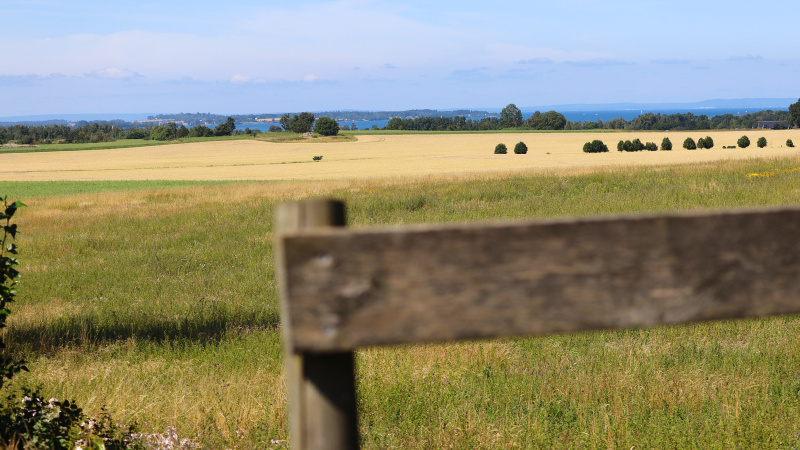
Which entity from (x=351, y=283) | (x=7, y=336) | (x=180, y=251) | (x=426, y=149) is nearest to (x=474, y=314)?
(x=351, y=283)

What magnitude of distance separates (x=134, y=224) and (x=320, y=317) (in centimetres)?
1943

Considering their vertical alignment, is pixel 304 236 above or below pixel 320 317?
above

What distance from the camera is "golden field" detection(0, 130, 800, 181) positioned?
51.3 meters

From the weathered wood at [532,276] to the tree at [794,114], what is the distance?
127 meters

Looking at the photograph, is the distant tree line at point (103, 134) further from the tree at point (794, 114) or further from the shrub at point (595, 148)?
the tree at point (794, 114)

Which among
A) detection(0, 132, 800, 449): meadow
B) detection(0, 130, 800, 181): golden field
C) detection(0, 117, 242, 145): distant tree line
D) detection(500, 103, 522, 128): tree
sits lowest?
detection(0, 132, 800, 449): meadow

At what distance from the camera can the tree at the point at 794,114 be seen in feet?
356

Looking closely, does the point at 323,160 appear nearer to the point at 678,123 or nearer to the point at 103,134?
the point at 103,134

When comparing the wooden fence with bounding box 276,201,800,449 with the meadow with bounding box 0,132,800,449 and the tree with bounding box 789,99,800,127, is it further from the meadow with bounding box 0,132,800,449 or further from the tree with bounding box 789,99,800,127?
the tree with bounding box 789,99,800,127

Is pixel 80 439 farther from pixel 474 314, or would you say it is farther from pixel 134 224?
pixel 134 224

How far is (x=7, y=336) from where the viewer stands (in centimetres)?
720

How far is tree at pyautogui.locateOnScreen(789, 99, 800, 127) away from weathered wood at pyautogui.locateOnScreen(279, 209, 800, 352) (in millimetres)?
127196

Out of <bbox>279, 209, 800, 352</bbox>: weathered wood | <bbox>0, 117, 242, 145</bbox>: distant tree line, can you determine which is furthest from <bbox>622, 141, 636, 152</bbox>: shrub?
<bbox>0, 117, 242, 145</bbox>: distant tree line

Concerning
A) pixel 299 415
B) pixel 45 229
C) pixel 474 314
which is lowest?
pixel 45 229
